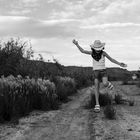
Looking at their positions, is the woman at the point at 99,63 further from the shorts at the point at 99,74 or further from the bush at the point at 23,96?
the bush at the point at 23,96

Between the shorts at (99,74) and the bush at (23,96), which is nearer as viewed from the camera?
the bush at (23,96)

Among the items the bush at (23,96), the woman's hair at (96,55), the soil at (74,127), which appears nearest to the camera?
the soil at (74,127)

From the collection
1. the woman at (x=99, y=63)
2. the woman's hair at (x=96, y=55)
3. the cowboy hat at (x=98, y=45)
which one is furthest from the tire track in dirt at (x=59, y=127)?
the cowboy hat at (x=98, y=45)

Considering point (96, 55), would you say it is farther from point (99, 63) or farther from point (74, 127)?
point (74, 127)

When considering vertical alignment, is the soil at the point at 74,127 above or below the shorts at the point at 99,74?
below

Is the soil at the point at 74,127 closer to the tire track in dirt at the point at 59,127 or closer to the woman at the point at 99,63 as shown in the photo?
the tire track in dirt at the point at 59,127

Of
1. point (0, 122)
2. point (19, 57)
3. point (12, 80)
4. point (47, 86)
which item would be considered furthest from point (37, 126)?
point (19, 57)

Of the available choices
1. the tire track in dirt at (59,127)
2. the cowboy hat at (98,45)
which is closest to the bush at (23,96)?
the tire track in dirt at (59,127)

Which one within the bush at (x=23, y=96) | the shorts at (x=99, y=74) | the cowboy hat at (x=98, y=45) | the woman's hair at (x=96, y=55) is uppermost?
the cowboy hat at (x=98, y=45)

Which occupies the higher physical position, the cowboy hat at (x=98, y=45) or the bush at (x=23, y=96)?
the cowboy hat at (x=98, y=45)

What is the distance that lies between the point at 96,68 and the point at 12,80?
258 centimetres

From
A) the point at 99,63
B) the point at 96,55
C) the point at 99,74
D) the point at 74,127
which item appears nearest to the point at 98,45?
the point at 96,55

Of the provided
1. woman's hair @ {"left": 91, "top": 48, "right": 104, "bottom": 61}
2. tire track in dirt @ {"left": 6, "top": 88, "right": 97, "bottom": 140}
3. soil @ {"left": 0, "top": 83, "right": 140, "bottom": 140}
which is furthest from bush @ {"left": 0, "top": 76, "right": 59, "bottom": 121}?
woman's hair @ {"left": 91, "top": 48, "right": 104, "bottom": 61}

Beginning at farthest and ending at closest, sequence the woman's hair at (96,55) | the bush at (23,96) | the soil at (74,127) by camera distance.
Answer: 1. the woman's hair at (96,55)
2. the bush at (23,96)
3. the soil at (74,127)
